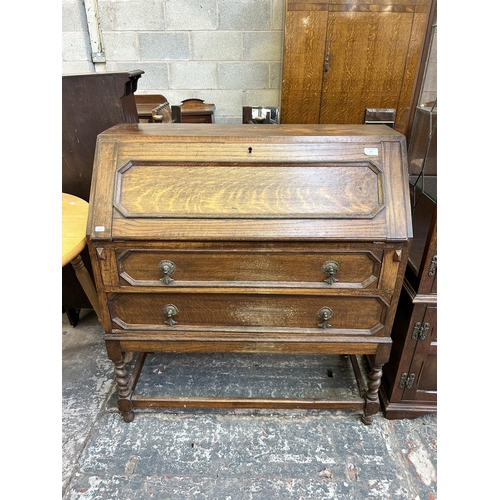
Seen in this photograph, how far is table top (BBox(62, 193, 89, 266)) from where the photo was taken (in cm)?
134

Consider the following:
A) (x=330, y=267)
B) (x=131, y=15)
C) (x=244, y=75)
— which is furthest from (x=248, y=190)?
(x=131, y=15)

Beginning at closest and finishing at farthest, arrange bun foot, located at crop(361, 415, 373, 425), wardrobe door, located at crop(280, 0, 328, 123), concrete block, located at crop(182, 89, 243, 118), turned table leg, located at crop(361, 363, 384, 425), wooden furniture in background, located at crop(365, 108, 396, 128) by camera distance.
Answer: turned table leg, located at crop(361, 363, 384, 425), bun foot, located at crop(361, 415, 373, 425), wardrobe door, located at crop(280, 0, 328, 123), wooden furniture in background, located at crop(365, 108, 396, 128), concrete block, located at crop(182, 89, 243, 118)

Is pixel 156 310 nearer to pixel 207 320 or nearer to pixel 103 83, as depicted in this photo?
pixel 207 320


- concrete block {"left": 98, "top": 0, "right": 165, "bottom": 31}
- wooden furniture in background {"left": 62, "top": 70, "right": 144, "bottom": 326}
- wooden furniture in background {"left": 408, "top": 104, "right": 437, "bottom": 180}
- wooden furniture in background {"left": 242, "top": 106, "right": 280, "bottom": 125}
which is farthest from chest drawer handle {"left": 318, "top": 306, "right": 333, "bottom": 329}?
concrete block {"left": 98, "top": 0, "right": 165, "bottom": 31}

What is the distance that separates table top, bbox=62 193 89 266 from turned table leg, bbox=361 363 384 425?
1.36m

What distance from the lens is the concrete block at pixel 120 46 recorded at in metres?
3.29

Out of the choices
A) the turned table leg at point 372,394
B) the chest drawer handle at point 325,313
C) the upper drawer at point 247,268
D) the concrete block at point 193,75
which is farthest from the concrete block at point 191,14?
the turned table leg at point 372,394

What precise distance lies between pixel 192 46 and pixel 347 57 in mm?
1475

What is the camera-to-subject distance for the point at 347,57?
280 cm

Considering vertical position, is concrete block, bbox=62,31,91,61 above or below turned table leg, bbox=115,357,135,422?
above

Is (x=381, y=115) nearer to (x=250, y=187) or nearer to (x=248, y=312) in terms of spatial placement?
(x=250, y=187)

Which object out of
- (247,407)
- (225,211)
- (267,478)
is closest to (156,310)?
(225,211)

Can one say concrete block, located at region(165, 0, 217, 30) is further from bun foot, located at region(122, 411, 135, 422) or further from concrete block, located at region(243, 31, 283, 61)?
bun foot, located at region(122, 411, 135, 422)

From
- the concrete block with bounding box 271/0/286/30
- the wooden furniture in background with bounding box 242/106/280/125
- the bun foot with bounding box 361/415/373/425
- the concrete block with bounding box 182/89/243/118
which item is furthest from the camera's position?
the concrete block with bounding box 182/89/243/118
